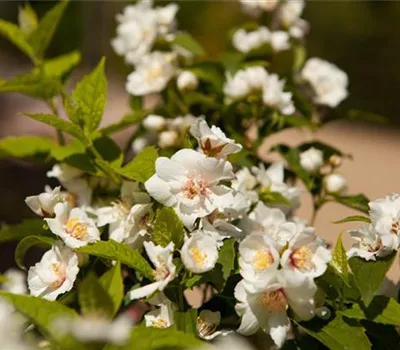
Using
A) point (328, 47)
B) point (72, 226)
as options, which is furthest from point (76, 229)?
point (328, 47)

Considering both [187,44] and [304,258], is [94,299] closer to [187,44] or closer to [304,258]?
[304,258]

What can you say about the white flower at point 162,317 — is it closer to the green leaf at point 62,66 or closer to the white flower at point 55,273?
the white flower at point 55,273

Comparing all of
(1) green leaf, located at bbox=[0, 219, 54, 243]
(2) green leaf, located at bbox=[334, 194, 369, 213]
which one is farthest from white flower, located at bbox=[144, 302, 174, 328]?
(2) green leaf, located at bbox=[334, 194, 369, 213]

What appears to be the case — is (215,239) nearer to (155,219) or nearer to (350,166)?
(155,219)

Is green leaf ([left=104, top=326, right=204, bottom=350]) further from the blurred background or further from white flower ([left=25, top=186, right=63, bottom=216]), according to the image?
the blurred background

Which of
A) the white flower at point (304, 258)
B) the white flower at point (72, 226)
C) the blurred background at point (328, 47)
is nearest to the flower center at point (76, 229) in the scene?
the white flower at point (72, 226)

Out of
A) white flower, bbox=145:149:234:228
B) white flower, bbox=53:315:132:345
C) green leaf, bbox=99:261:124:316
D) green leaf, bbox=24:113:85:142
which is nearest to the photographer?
white flower, bbox=53:315:132:345
